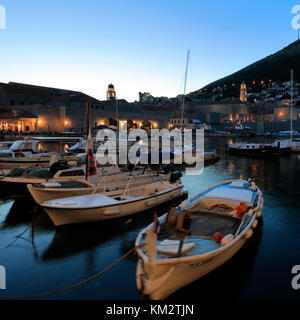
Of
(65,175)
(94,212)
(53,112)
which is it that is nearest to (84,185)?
(65,175)

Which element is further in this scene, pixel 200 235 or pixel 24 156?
pixel 24 156

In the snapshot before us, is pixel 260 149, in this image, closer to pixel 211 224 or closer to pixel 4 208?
pixel 211 224

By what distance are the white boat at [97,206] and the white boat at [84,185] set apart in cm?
78

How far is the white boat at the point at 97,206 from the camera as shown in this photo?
943 centimetres

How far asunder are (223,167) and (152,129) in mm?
51952

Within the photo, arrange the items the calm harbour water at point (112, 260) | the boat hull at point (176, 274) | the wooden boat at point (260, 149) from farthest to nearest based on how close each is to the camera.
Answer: the wooden boat at point (260, 149) < the calm harbour water at point (112, 260) < the boat hull at point (176, 274)

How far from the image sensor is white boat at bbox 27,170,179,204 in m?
Result: 11.1

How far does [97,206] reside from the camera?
31.5ft

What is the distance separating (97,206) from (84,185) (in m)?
2.86

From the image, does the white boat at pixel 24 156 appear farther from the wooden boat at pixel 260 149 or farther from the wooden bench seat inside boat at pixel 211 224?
the wooden boat at pixel 260 149

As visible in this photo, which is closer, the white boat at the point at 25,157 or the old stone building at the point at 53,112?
the white boat at the point at 25,157

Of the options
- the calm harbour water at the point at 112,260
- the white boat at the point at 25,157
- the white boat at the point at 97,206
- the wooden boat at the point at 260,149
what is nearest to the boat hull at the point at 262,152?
the wooden boat at the point at 260,149

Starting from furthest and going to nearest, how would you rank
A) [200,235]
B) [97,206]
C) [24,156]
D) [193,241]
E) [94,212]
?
[24,156]
[94,212]
[97,206]
[200,235]
[193,241]

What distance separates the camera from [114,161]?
50.1ft
